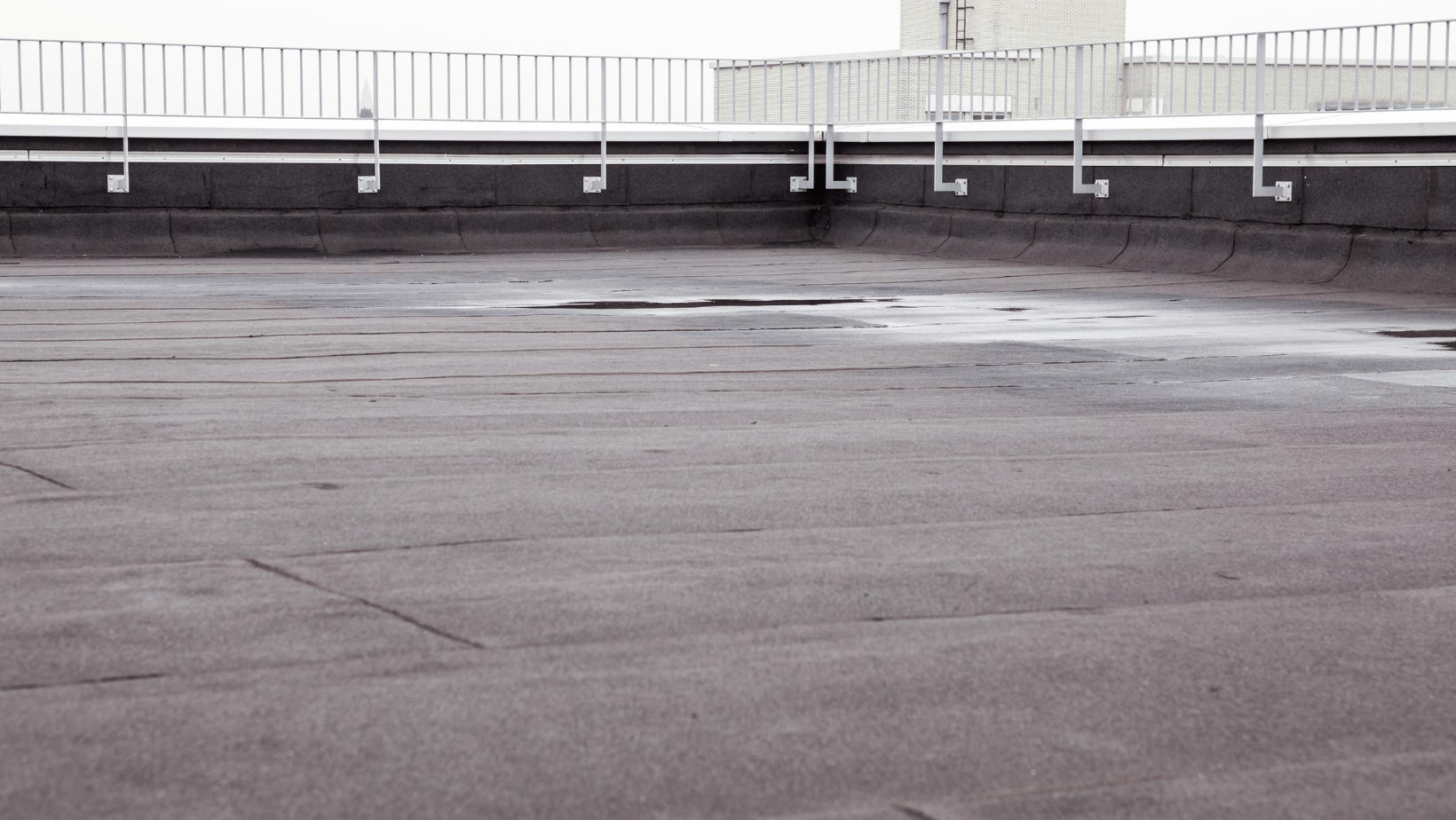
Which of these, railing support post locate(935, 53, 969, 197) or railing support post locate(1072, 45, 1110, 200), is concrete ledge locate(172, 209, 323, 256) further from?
railing support post locate(1072, 45, 1110, 200)

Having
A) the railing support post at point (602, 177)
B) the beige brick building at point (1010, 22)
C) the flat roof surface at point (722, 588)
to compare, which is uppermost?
the beige brick building at point (1010, 22)

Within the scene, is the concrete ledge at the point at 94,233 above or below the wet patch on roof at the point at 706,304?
above

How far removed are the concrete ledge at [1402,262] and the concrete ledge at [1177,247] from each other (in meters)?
1.30

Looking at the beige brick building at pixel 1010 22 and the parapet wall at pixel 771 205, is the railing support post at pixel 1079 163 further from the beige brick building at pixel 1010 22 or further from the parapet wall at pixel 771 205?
the beige brick building at pixel 1010 22

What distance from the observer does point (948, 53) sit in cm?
1811

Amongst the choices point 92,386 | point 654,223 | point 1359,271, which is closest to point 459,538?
point 92,386

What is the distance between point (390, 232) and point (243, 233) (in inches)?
51.5

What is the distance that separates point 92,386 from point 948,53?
42.7 feet

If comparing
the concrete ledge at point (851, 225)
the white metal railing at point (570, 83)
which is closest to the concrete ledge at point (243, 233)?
the white metal railing at point (570, 83)

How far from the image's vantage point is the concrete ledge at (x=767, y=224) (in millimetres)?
17984

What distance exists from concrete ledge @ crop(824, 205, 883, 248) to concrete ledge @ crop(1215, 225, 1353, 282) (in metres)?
4.92

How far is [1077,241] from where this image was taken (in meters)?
14.9

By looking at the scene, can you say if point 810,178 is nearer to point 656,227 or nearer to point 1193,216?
point 656,227

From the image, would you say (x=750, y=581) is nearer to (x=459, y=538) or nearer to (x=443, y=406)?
(x=459, y=538)
